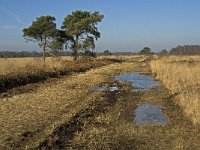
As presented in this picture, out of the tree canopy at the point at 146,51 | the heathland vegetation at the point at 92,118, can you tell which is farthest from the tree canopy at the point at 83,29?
the tree canopy at the point at 146,51

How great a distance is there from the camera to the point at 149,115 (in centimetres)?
1360

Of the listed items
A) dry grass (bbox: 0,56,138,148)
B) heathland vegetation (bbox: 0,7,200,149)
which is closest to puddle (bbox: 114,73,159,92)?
heathland vegetation (bbox: 0,7,200,149)

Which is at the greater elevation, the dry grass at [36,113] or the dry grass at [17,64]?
the dry grass at [17,64]

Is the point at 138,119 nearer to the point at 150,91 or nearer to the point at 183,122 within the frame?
the point at 183,122

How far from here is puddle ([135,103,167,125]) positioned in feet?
40.3

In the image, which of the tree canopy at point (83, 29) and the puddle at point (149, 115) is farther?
the tree canopy at point (83, 29)

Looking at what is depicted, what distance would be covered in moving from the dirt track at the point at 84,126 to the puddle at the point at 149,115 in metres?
0.22

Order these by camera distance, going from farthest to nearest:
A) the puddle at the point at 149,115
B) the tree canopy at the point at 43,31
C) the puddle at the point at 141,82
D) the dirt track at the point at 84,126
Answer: the tree canopy at the point at 43,31, the puddle at the point at 141,82, the puddle at the point at 149,115, the dirt track at the point at 84,126

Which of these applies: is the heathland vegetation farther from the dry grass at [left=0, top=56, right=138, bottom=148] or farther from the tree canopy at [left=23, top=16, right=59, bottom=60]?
the tree canopy at [left=23, top=16, right=59, bottom=60]

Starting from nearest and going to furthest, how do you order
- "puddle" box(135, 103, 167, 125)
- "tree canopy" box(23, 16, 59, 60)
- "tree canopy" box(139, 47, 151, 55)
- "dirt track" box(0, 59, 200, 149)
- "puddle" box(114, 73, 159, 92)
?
"dirt track" box(0, 59, 200, 149) → "puddle" box(135, 103, 167, 125) → "puddle" box(114, 73, 159, 92) → "tree canopy" box(23, 16, 59, 60) → "tree canopy" box(139, 47, 151, 55)

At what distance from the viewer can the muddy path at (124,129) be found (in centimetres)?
919

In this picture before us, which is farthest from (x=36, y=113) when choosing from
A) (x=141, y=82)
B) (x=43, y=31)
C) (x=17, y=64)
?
(x=43, y=31)

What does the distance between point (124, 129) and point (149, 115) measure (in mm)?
2795

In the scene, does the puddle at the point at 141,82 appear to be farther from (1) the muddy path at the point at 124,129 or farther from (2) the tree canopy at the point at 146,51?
(2) the tree canopy at the point at 146,51
